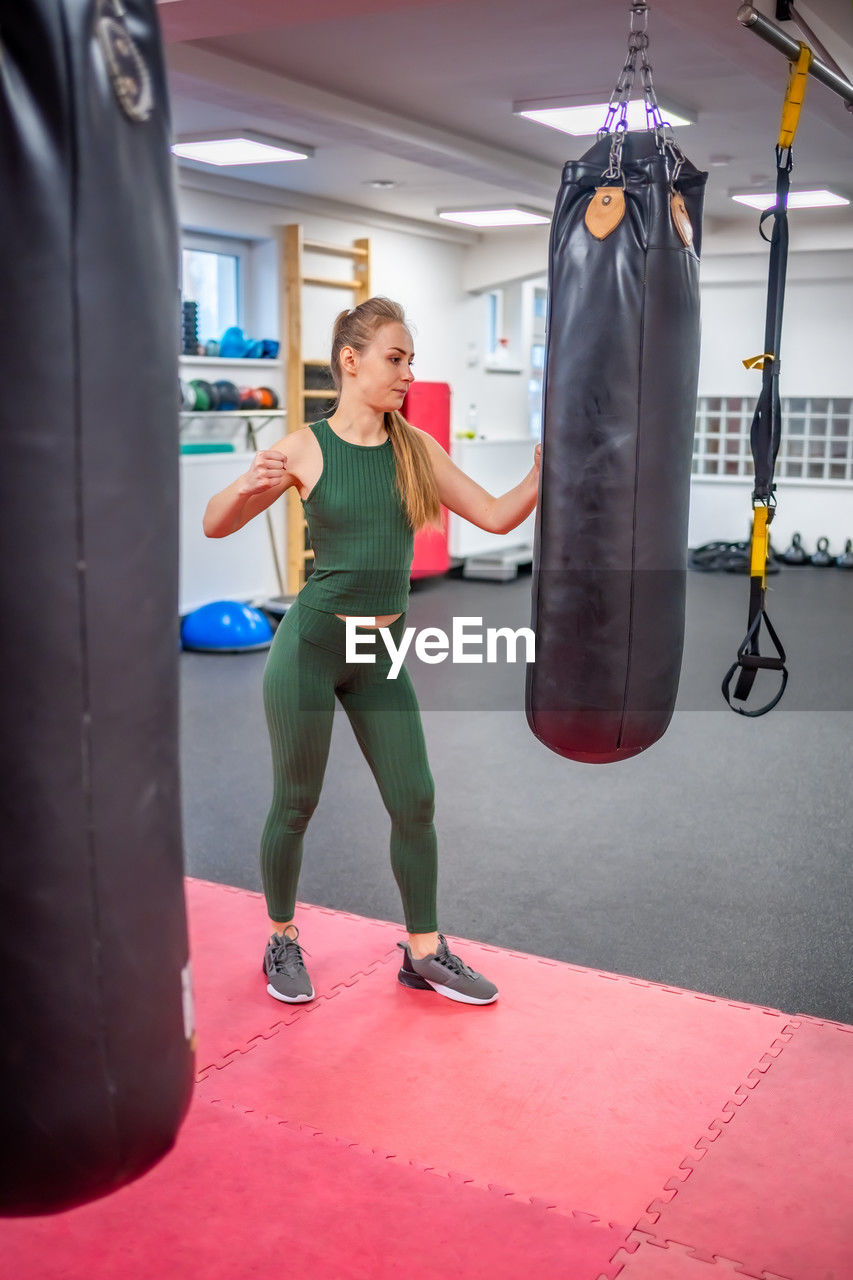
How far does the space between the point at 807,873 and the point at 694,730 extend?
6.24 feet

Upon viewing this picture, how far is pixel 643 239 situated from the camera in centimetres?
220

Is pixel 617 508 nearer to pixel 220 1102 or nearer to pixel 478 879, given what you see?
pixel 220 1102

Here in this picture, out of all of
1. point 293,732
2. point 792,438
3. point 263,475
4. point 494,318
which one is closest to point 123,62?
point 263,475

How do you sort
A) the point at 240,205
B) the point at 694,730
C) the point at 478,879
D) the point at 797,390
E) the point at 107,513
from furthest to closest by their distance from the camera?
1. the point at 797,390
2. the point at 240,205
3. the point at 694,730
4. the point at 478,879
5. the point at 107,513

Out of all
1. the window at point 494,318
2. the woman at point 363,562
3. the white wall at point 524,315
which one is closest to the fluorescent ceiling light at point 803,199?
the white wall at point 524,315

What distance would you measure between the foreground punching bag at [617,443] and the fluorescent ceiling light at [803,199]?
22.3ft

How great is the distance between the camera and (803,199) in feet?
28.5

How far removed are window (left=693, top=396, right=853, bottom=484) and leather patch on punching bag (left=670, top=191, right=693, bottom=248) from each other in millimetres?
9247

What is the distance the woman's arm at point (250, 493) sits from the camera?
2482mm

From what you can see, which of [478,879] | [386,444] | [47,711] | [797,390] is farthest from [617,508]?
[797,390]

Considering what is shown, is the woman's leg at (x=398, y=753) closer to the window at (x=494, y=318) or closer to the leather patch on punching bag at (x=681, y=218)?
the leather patch on punching bag at (x=681, y=218)

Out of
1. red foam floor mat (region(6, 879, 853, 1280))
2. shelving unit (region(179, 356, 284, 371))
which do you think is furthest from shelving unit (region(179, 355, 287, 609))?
red foam floor mat (region(6, 879, 853, 1280))

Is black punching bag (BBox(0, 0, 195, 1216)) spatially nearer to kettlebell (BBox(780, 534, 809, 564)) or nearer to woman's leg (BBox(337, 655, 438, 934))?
woman's leg (BBox(337, 655, 438, 934))

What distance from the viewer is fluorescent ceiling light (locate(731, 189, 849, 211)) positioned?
8.48 meters
